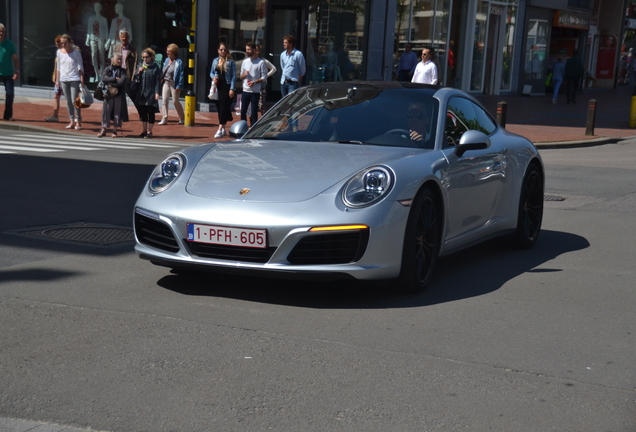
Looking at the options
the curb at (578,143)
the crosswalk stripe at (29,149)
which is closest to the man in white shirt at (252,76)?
the crosswalk stripe at (29,149)

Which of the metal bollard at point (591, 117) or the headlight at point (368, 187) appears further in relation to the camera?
the metal bollard at point (591, 117)

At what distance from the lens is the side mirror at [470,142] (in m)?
6.19

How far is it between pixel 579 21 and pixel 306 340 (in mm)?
42167

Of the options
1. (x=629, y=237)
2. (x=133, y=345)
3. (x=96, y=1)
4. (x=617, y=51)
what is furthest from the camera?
(x=617, y=51)

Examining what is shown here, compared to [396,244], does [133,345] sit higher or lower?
lower

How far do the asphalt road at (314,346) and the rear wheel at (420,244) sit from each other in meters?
0.12

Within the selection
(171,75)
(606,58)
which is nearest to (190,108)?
(171,75)

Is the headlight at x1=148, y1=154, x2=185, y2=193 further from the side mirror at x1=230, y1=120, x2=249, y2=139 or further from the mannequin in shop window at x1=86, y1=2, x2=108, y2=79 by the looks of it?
the mannequin in shop window at x1=86, y1=2, x2=108, y2=79

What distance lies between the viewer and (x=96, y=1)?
82.3ft

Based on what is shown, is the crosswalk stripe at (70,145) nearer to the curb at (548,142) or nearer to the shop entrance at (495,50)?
the curb at (548,142)

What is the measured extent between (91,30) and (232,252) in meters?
21.4

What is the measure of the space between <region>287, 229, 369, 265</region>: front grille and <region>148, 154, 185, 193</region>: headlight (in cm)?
105

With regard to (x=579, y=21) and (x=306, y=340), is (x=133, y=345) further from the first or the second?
(x=579, y=21)

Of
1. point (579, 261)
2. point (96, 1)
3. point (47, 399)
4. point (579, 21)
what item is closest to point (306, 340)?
point (47, 399)
